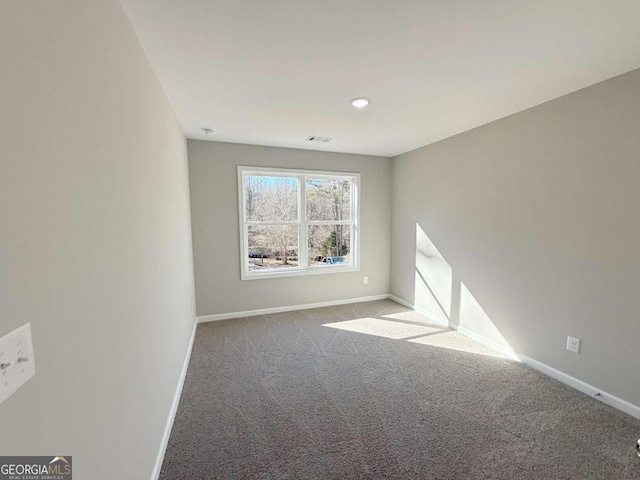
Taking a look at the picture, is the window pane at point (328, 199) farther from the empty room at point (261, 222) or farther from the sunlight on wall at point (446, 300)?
the sunlight on wall at point (446, 300)

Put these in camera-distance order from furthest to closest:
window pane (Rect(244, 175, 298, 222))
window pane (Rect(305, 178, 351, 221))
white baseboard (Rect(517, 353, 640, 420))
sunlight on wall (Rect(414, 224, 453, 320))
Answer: window pane (Rect(305, 178, 351, 221)), window pane (Rect(244, 175, 298, 222)), sunlight on wall (Rect(414, 224, 453, 320)), white baseboard (Rect(517, 353, 640, 420))

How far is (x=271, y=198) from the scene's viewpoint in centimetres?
409

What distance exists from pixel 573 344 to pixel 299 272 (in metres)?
3.11

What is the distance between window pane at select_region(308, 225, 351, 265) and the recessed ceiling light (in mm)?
2162

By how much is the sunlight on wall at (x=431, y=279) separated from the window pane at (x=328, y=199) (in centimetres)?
119

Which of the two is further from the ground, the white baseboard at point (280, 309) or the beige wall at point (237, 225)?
the beige wall at point (237, 225)

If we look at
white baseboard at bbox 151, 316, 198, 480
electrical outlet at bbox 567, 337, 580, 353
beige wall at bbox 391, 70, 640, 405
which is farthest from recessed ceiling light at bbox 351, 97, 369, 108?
white baseboard at bbox 151, 316, 198, 480

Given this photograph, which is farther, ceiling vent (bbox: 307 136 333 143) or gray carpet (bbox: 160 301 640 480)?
ceiling vent (bbox: 307 136 333 143)

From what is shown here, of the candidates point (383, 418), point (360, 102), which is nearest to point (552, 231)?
point (360, 102)

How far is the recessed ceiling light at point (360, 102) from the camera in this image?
2.36 m

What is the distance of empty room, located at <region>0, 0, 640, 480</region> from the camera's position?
2.49ft

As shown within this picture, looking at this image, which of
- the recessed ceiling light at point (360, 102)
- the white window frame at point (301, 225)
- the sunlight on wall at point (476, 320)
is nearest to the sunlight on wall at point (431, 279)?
the sunlight on wall at point (476, 320)

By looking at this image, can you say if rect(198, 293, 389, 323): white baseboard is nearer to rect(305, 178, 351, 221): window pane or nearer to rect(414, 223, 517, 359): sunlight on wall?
rect(414, 223, 517, 359): sunlight on wall

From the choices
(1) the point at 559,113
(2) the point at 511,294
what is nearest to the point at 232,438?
(2) the point at 511,294
